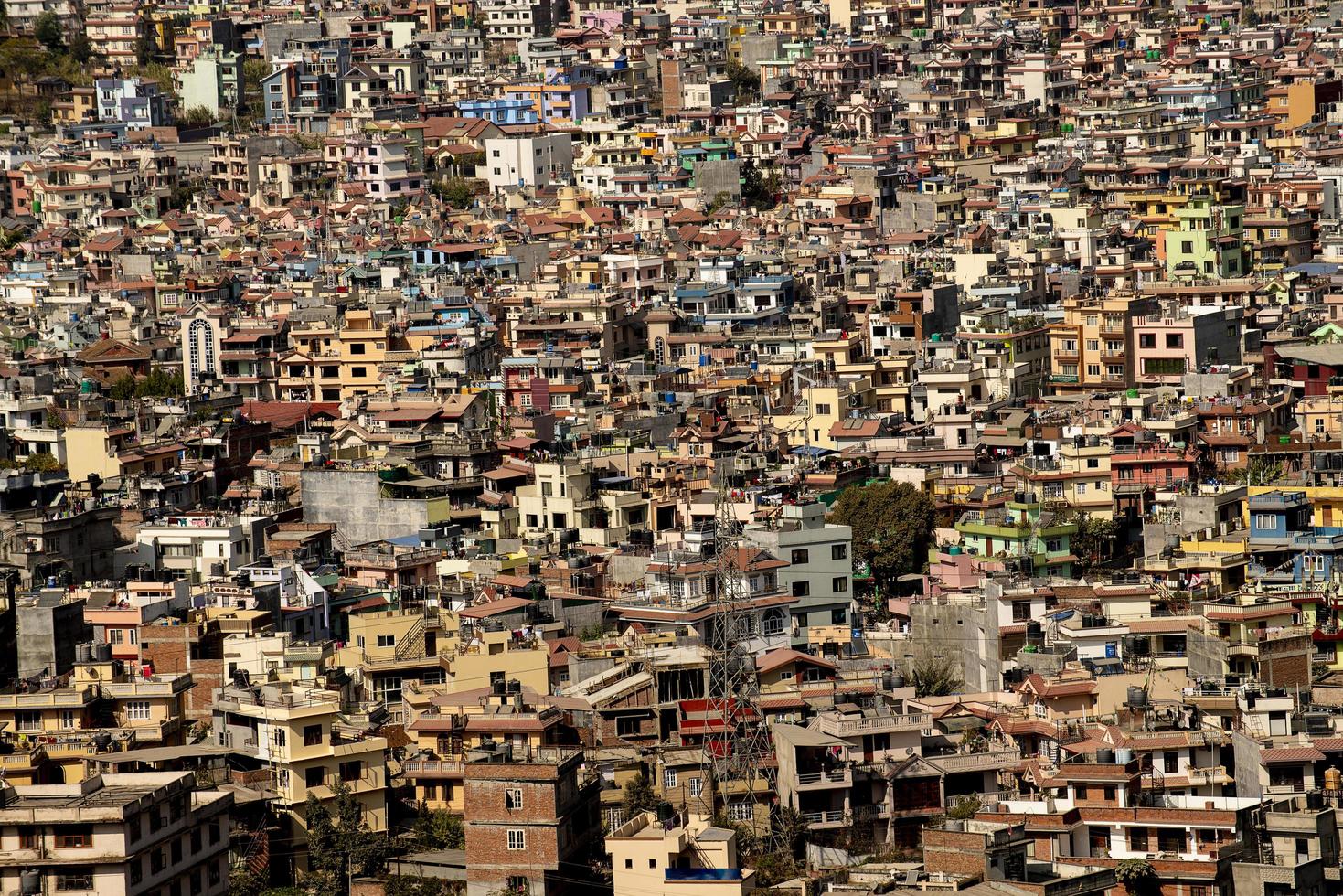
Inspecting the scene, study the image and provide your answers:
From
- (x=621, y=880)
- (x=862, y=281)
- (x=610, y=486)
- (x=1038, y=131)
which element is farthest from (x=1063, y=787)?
(x=1038, y=131)

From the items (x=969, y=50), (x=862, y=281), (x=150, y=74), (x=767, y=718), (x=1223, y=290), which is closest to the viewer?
(x=767, y=718)

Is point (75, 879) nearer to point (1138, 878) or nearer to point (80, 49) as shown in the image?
Result: point (1138, 878)

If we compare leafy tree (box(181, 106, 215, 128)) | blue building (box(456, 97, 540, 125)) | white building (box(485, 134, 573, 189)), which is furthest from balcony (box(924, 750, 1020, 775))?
leafy tree (box(181, 106, 215, 128))

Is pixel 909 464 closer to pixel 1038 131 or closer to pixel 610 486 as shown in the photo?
pixel 610 486

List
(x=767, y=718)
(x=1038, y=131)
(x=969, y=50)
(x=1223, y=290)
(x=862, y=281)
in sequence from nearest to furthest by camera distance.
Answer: (x=767, y=718) → (x=1223, y=290) → (x=862, y=281) → (x=1038, y=131) → (x=969, y=50)

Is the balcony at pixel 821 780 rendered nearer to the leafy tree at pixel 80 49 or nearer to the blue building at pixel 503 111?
the blue building at pixel 503 111

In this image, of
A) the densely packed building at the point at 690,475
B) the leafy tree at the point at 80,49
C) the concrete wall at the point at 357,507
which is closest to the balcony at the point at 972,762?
the densely packed building at the point at 690,475

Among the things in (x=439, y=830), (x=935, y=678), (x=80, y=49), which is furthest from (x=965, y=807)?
(x=80, y=49)
